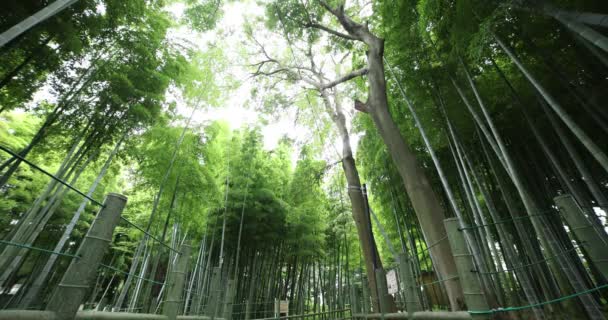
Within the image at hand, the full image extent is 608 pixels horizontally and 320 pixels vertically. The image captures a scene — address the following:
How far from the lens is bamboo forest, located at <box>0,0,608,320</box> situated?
2.01 metres

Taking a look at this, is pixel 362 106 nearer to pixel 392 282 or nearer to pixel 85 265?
pixel 392 282

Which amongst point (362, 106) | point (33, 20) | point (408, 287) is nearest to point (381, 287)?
point (408, 287)

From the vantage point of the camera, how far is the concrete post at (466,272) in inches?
50.2

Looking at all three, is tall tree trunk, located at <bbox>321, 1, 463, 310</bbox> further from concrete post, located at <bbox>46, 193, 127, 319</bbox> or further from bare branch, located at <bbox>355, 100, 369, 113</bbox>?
concrete post, located at <bbox>46, 193, 127, 319</bbox>

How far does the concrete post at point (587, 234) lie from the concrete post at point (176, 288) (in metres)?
2.82

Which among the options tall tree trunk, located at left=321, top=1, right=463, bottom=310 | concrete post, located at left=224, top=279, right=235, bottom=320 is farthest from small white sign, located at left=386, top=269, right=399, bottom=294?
concrete post, located at left=224, top=279, right=235, bottom=320

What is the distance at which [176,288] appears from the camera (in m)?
2.22

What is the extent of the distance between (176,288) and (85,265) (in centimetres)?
131

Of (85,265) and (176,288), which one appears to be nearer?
(85,265)

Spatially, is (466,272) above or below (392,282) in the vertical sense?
below

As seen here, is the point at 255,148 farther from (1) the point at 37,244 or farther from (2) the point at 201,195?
(1) the point at 37,244

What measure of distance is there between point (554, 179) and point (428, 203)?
3244 millimetres

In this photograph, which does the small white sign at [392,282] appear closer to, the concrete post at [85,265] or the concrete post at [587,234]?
the concrete post at [587,234]

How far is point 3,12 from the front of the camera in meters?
2.46
